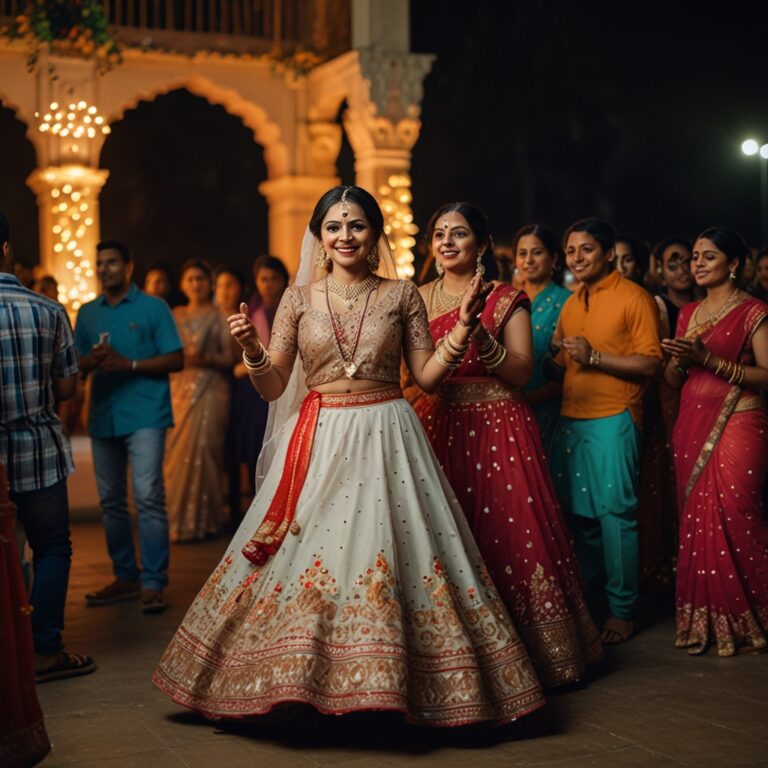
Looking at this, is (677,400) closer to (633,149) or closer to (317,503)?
(317,503)

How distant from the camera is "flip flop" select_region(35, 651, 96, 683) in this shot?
499 centimetres

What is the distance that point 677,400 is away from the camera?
6340 mm

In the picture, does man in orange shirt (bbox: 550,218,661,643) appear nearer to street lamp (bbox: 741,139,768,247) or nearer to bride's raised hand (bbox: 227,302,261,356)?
bride's raised hand (bbox: 227,302,261,356)

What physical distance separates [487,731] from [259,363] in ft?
4.48

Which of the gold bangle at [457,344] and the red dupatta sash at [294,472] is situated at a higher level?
the gold bangle at [457,344]

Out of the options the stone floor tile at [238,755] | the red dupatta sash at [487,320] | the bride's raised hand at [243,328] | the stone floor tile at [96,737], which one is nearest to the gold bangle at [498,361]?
the red dupatta sash at [487,320]

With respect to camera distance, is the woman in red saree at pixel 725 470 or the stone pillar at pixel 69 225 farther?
the stone pillar at pixel 69 225

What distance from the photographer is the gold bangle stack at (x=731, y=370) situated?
17.4 feet

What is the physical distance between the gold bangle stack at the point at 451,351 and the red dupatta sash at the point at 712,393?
1.37 meters

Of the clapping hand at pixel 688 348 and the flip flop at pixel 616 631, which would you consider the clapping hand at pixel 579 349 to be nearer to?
the clapping hand at pixel 688 348

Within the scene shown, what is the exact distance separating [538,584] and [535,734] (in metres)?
0.73

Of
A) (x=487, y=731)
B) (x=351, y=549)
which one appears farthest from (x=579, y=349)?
(x=487, y=731)

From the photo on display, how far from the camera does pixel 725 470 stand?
5.39m

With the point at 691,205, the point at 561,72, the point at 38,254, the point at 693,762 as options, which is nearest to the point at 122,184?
the point at 38,254
